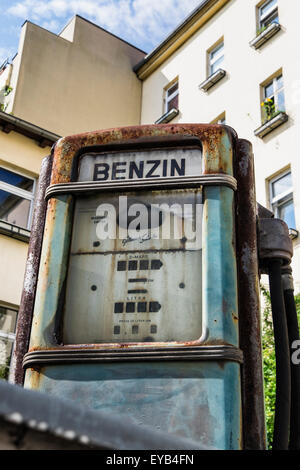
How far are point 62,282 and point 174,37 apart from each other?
49.4 feet

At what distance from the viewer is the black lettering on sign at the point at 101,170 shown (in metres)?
2.69

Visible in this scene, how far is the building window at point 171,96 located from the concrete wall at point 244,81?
162mm

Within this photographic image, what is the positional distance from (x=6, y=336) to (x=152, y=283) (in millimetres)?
7936

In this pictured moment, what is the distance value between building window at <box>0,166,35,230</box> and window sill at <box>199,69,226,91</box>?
5.28m

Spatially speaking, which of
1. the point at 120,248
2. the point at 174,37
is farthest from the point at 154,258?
the point at 174,37

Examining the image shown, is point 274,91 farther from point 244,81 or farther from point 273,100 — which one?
point 244,81

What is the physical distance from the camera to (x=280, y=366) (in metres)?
2.42

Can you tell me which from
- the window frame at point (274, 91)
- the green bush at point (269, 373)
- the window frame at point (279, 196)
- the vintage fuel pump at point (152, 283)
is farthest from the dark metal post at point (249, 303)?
the window frame at point (274, 91)

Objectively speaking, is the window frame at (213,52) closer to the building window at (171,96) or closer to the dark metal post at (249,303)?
the building window at (171,96)

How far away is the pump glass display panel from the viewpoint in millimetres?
2338

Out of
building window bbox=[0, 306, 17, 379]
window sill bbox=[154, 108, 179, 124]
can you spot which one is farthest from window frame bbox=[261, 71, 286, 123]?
building window bbox=[0, 306, 17, 379]

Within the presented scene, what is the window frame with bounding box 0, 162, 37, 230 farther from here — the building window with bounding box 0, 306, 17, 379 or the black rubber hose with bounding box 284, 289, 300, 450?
the black rubber hose with bounding box 284, 289, 300, 450

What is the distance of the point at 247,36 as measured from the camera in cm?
1403
